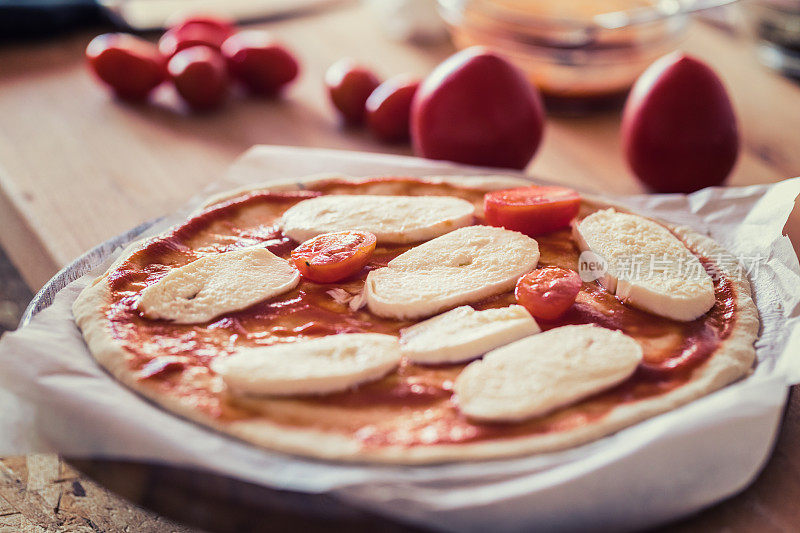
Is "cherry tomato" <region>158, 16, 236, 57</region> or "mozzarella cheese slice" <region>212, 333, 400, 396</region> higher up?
"cherry tomato" <region>158, 16, 236, 57</region>

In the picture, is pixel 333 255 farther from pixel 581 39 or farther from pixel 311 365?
pixel 581 39

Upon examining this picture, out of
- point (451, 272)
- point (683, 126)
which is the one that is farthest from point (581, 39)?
point (451, 272)

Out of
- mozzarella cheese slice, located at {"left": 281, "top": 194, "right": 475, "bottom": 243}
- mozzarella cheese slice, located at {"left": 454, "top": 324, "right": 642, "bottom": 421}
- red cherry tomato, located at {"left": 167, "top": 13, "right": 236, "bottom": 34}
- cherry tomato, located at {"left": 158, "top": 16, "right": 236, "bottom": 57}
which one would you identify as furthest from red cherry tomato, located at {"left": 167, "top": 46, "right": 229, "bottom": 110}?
mozzarella cheese slice, located at {"left": 454, "top": 324, "right": 642, "bottom": 421}

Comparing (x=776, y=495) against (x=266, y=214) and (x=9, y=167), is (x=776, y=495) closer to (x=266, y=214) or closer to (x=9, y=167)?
(x=266, y=214)

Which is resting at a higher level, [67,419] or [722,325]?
[67,419]

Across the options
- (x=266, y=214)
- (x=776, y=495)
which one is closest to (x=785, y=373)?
(x=776, y=495)

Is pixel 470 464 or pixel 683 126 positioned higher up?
pixel 683 126

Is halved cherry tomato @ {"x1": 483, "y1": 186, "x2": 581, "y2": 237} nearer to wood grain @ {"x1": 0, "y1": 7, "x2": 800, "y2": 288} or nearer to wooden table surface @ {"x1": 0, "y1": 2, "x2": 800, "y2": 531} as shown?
wooden table surface @ {"x1": 0, "y1": 2, "x2": 800, "y2": 531}
